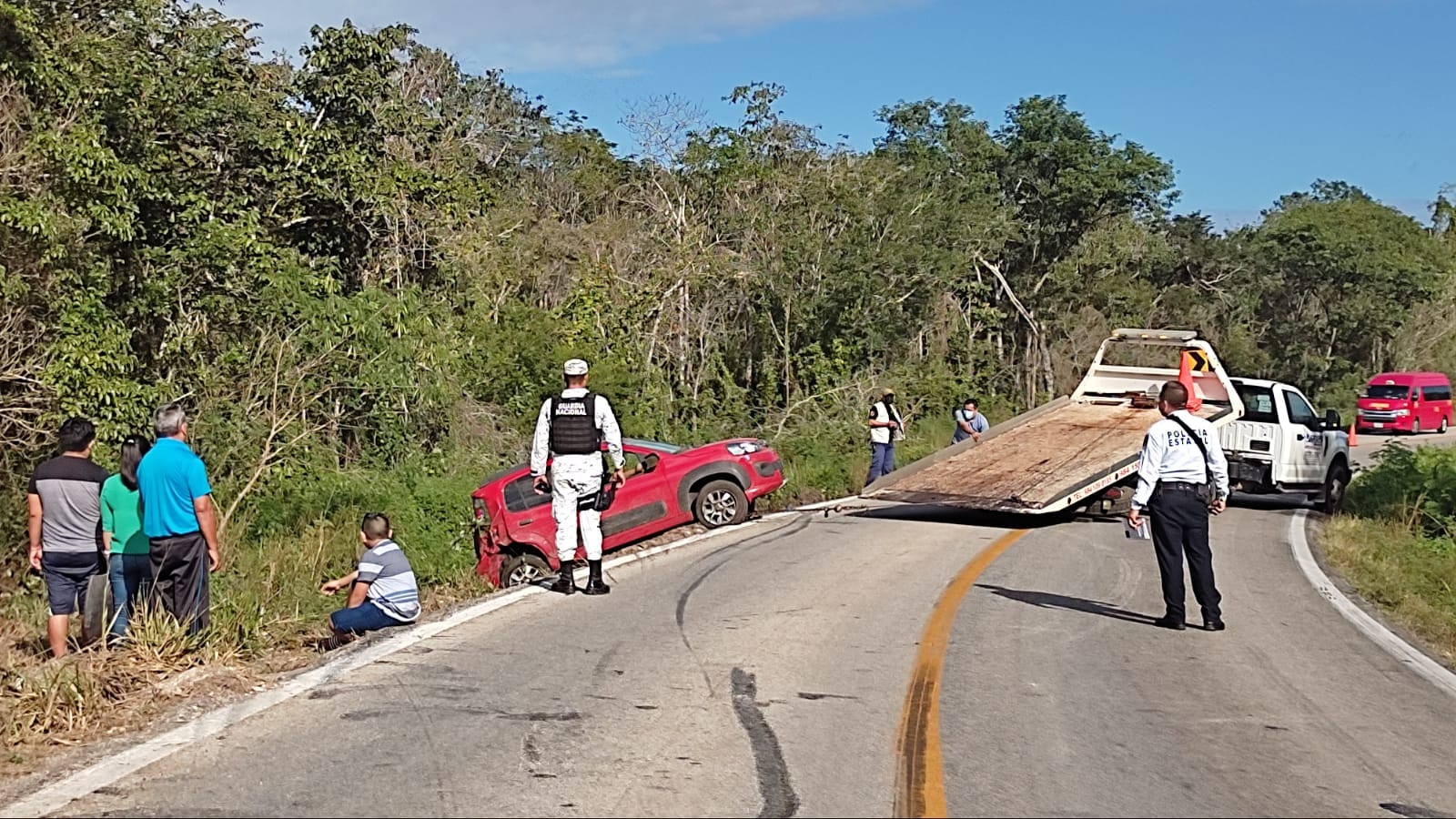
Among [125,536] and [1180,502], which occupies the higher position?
[1180,502]

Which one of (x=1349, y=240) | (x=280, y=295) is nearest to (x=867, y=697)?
(x=280, y=295)

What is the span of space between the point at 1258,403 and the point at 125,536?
15.5 meters

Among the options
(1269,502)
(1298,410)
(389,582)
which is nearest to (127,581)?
(389,582)

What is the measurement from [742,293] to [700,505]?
45.9ft

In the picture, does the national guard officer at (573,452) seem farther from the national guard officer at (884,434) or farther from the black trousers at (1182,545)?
the national guard officer at (884,434)

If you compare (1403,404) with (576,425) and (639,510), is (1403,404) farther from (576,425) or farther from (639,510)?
(576,425)

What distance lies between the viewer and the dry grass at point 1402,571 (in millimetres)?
10805

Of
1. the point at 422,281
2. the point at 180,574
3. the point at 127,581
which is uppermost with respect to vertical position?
the point at 422,281

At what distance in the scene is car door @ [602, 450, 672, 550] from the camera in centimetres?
1476

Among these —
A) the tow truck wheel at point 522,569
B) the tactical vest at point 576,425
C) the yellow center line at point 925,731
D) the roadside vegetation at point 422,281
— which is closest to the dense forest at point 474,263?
the roadside vegetation at point 422,281

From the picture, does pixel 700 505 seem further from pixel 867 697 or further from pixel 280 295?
pixel 867 697

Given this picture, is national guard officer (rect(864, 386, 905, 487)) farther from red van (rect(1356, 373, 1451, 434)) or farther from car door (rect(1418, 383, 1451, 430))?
car door (rect(1418, 383, 1451, 430))

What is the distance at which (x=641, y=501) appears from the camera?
49.3 feet

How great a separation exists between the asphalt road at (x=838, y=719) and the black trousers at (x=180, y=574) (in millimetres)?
1449
